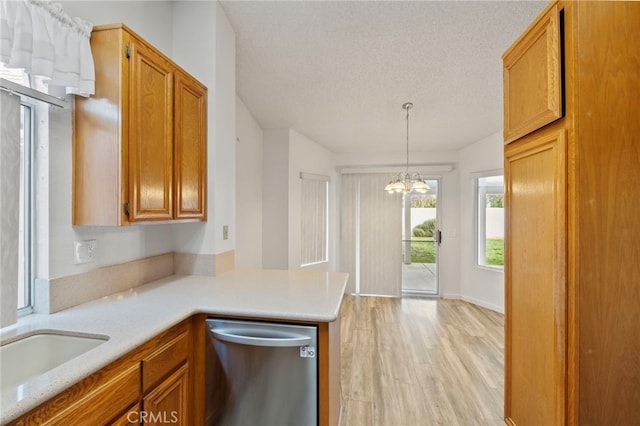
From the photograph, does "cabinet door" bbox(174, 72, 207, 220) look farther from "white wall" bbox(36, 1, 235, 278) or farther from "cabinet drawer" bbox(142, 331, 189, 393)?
"cabinet drawer" bbox(142, 331, 189, 393)

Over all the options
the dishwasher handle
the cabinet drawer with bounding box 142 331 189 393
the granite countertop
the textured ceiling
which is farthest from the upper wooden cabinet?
the textured ceiling

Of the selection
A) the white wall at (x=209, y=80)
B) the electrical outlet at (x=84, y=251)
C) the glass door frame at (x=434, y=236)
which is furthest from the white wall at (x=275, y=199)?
the electrical outlet at (x=84, y=251)

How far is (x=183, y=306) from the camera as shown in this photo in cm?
143

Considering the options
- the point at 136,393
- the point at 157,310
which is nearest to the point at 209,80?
the point at 157,310

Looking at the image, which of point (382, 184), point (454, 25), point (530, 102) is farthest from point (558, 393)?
point (382, 184)

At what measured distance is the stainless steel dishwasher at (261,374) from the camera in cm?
135

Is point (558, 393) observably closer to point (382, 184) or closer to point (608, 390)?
point (608, 390)

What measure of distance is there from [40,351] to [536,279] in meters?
2.13

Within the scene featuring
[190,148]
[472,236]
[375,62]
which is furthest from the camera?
[472,236]

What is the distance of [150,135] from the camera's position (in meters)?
1.52

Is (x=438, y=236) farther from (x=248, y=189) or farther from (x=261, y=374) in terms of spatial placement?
(x=261, y=374)

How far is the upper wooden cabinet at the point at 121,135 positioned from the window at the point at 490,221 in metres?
4.17

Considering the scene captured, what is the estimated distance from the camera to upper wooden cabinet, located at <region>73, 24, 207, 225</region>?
135cm

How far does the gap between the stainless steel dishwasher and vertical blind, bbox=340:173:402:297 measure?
3.80m
